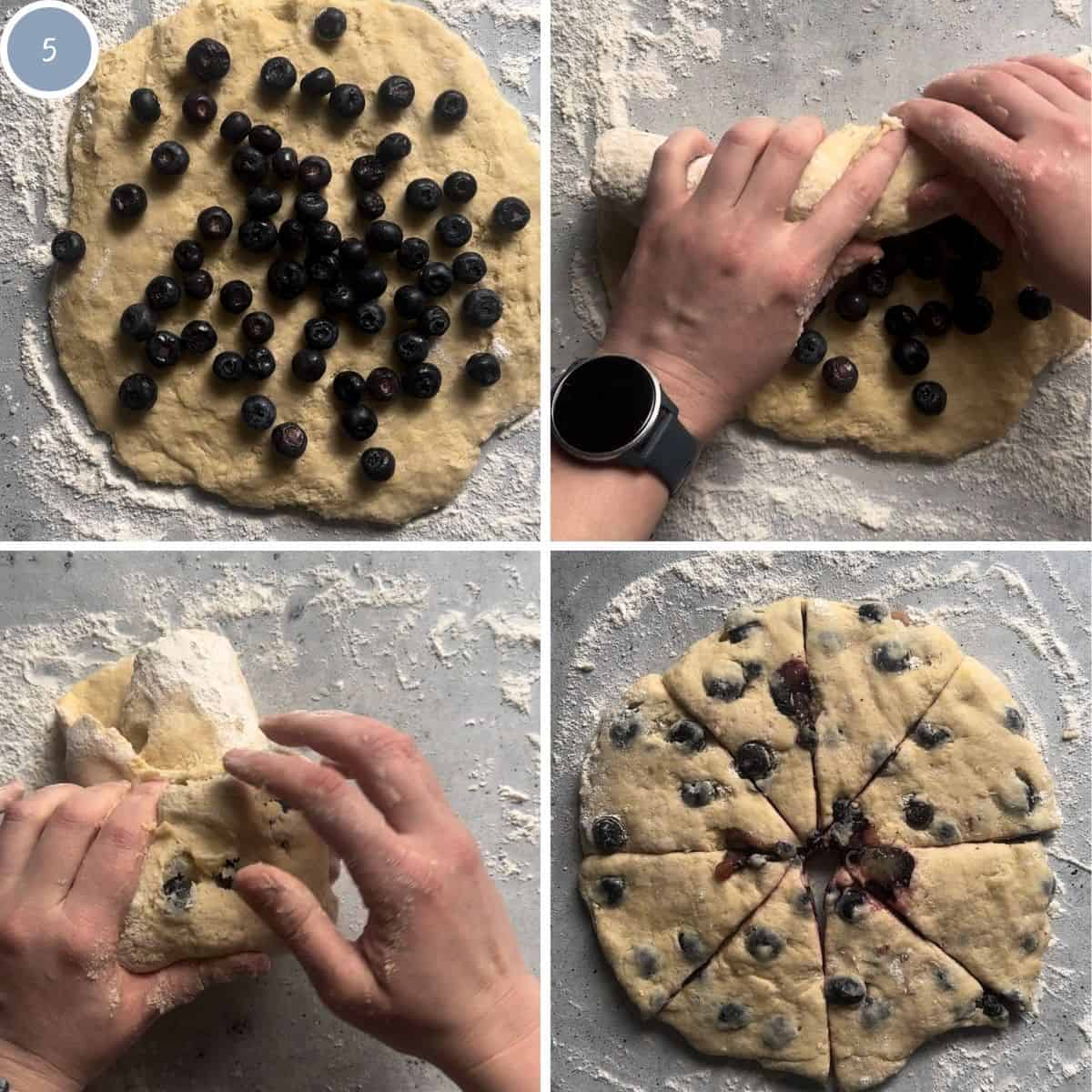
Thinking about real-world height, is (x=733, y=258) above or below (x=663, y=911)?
above

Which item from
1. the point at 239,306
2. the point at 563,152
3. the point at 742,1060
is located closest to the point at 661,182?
the point at 563,152

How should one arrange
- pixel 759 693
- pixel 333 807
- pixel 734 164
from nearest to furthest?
pixel 333 807
pixel 734 164
pixel 759 693

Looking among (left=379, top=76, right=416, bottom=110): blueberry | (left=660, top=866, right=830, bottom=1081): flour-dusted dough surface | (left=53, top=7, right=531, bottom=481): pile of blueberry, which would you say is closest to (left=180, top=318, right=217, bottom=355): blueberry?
(left=53, top=7, right=531, bottom=481): pile of blueberry

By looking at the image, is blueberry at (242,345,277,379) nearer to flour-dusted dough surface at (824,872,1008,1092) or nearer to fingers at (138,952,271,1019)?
fingers at (138,952,271,1019)

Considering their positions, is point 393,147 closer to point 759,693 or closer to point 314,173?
point 314,173

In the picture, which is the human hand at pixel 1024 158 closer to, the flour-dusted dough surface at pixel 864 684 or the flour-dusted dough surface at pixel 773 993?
the flour-dusted dough surface at pixel 864 684

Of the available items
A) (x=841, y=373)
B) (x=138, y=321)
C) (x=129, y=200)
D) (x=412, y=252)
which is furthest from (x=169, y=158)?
(x=841, y=373)
